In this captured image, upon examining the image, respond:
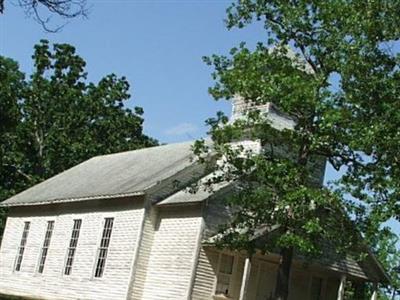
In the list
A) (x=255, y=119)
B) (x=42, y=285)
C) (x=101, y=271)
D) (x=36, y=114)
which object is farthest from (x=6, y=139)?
(x=255, y=119)

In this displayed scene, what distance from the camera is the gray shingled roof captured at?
29625 millimetres

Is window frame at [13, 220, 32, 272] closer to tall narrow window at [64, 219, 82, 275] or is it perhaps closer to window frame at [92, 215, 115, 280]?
tall narrow window at [64, 219, 82, 275]

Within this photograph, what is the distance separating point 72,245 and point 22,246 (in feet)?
19.3

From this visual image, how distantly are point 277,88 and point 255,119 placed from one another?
5.13 feet

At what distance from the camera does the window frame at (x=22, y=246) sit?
37.1 meters

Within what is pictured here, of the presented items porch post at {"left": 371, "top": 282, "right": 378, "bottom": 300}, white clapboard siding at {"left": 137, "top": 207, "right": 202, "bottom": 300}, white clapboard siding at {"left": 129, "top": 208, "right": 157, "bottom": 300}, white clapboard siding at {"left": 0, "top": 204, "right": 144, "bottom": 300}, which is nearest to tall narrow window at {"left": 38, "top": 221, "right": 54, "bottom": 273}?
white clapboard siding at {"left": 0, "top": 204, "right": 144, "bottom": 300}

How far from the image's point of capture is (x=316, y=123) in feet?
73.0

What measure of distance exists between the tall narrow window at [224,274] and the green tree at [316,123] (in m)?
3.09

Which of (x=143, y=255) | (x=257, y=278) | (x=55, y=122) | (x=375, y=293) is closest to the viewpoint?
(x=257, y=278)

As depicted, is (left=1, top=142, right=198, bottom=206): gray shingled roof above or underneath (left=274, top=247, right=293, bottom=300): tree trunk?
above

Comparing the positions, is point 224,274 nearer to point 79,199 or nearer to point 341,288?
point 341,288

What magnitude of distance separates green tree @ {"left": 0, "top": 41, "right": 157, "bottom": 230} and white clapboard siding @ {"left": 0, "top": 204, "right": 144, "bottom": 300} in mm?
14817

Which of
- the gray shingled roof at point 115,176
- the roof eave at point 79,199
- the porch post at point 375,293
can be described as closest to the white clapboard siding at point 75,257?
the roof eave at point 79,199

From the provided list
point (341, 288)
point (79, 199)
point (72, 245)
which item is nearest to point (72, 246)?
point (72, 245)
